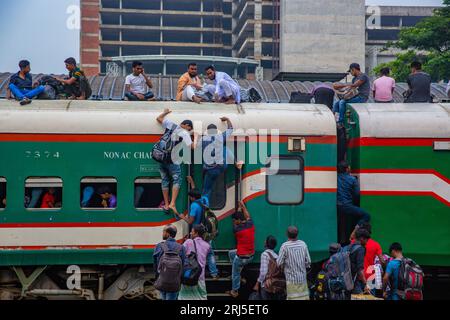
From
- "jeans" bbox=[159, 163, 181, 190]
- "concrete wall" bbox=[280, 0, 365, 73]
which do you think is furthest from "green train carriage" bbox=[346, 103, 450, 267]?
"concrete wall" bbox=[280, 0, 365, 73]

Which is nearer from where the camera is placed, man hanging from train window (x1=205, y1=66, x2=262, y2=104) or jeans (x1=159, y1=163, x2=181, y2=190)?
jeans (x1=159, y1=163, x2=181, y2=190)

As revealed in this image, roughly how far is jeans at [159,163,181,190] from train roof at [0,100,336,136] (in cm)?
66

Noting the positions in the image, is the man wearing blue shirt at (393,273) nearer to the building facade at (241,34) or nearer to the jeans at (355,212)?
the jeans at (355,212)

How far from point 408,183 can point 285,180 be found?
2.17m

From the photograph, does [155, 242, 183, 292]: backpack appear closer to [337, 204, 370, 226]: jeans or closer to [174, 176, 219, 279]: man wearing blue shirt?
[174, 176, 219, 279]: man wearing blue shirt

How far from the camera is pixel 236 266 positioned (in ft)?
38.6

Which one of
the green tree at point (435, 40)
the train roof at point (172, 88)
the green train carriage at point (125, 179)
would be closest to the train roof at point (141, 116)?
the green train carriage at point (125, 179)

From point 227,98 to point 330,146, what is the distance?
216 centimetres

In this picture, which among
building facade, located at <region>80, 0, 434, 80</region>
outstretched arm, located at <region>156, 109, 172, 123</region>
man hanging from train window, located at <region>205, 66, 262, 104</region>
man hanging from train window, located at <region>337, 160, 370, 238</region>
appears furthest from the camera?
building facade, located at <region>80, 0, 434, 80</region>

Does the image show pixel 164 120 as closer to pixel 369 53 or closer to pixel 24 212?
pixel 24 212

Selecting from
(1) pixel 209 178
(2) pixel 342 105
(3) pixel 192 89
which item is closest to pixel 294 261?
(1) pixel 209 178

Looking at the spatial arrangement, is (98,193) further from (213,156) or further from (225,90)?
(225,90)

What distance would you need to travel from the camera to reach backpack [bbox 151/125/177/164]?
11.7 meters
